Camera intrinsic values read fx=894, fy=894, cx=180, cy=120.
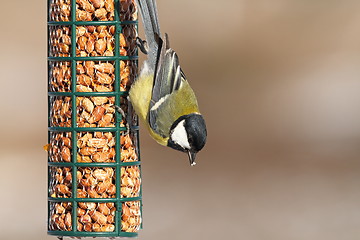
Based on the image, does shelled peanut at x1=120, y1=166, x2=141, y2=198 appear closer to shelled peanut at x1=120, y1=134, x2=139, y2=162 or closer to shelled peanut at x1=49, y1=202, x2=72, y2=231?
shelled peanut at x1=120, y1=134, x2=139, y2=162

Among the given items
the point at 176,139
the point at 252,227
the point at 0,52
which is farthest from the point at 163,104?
the point at 0,52

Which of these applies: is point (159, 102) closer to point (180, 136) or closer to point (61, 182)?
point (180, 136)

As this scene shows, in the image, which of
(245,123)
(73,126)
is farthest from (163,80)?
(245,123)

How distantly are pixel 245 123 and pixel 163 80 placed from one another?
3.92m

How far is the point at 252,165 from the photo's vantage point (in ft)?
25.9

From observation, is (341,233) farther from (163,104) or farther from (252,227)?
(163,104)

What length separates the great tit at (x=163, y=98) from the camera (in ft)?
13.3

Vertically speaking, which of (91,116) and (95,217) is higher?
(91,116)

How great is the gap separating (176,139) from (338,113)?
450cm

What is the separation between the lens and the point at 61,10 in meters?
4.03

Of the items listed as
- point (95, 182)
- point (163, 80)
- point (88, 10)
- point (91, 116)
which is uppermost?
point (88, 10)

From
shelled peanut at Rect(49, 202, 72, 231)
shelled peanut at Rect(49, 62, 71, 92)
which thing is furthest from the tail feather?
shelled peanut at Rect(49, 202, 72, 231)

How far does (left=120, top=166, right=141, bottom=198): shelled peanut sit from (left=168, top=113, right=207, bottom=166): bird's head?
0.22 metres

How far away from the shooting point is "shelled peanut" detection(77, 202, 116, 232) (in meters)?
4.01
